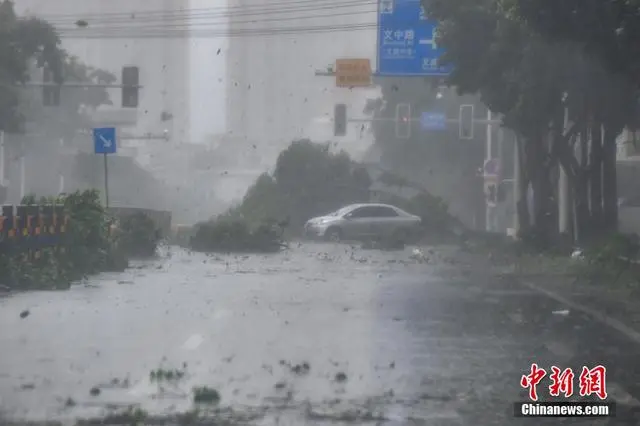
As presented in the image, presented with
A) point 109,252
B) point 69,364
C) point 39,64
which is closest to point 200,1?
point 39,64

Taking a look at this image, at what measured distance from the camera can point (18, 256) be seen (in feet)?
76.1

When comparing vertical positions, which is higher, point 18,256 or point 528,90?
point 528,90

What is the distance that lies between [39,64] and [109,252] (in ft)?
51.6

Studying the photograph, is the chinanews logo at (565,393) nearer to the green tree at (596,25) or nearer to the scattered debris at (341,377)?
the scattered debris at (341,377)

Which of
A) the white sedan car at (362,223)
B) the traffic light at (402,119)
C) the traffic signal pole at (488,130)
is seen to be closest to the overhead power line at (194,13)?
the traffic signal pole at (488,130)

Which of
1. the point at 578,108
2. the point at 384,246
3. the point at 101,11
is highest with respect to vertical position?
the point at 101,11

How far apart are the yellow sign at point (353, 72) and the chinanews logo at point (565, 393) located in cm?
2820

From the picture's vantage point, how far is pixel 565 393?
10.6m

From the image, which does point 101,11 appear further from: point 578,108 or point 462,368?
point 462,368

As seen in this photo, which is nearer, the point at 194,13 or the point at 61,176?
the point at 194,13

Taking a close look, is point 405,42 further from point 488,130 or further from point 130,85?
point 488,130

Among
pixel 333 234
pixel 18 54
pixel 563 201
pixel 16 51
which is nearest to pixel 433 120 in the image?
pixel 333 234

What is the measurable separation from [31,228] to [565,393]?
15.4 metres

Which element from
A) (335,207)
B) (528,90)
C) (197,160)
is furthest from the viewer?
(197,160)
